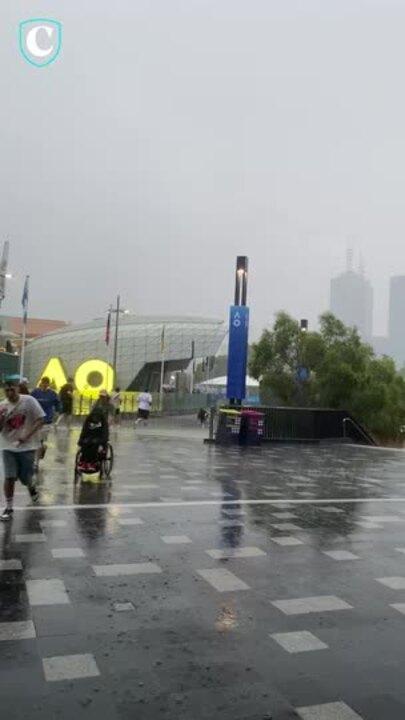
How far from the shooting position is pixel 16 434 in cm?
796

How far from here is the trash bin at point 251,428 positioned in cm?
1912

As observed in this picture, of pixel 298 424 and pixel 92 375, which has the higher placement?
pixel 92 375

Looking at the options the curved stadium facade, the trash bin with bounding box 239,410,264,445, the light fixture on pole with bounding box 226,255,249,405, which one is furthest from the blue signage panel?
the curved stadium facade

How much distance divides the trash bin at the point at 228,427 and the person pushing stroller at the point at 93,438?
8.35 metres

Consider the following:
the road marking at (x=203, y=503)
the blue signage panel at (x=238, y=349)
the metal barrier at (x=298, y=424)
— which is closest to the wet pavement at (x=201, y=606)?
the road marking at (x=203, y=503)

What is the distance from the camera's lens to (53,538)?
689 cm

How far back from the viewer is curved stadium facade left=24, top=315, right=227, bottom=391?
89.4 m

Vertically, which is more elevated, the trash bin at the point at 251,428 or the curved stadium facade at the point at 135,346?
the curved stadium facade at the point at 135,346

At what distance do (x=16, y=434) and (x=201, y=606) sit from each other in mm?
3861

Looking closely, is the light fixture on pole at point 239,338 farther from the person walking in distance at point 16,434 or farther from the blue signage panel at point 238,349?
the person walking in distance at point 16,434

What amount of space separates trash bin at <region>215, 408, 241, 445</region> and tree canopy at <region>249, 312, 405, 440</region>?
14.9 m

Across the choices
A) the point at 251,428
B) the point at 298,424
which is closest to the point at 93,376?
the point at 298,424

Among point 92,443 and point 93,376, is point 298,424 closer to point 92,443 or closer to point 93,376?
point 92,443

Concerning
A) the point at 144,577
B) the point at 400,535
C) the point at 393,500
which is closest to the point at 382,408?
the point at 393,500
